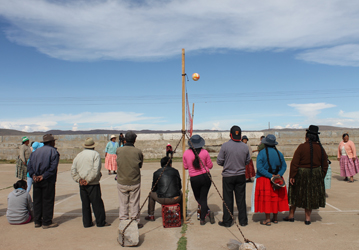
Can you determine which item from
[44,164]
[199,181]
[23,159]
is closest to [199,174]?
[199,181]

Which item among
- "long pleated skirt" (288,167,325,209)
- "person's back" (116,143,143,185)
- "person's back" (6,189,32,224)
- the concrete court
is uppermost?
"person's back" (116,143,143,185)

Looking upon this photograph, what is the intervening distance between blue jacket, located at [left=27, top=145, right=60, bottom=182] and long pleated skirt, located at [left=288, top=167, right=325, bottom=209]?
467 cm

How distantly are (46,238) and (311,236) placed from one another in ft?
14.6

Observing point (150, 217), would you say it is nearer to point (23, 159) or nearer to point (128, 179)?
point (128, 179)

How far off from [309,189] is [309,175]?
0.26 m

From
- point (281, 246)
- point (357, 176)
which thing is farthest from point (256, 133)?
point (281, 246)

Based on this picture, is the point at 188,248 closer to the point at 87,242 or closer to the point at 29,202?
the point at 87,242

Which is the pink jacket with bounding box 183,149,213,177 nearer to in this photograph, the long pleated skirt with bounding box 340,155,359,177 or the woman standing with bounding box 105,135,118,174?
the long pleated skirt with bounding box 340,155,359,177

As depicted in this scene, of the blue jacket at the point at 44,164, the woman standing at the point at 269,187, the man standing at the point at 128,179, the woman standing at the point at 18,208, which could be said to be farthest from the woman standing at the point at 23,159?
the woman standing at the point at 269,187

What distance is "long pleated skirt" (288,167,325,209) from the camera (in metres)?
5.80

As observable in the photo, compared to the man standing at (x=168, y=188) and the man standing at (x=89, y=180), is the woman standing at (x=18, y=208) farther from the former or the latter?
the man standing at (x=168, y=188)

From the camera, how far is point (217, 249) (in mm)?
4602

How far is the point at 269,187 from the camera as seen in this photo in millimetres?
5785

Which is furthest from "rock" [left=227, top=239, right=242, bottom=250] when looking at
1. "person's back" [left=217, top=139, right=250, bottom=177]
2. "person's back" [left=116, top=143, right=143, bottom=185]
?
"person's back" [left=116, top=143, right=143, bottom=185]
